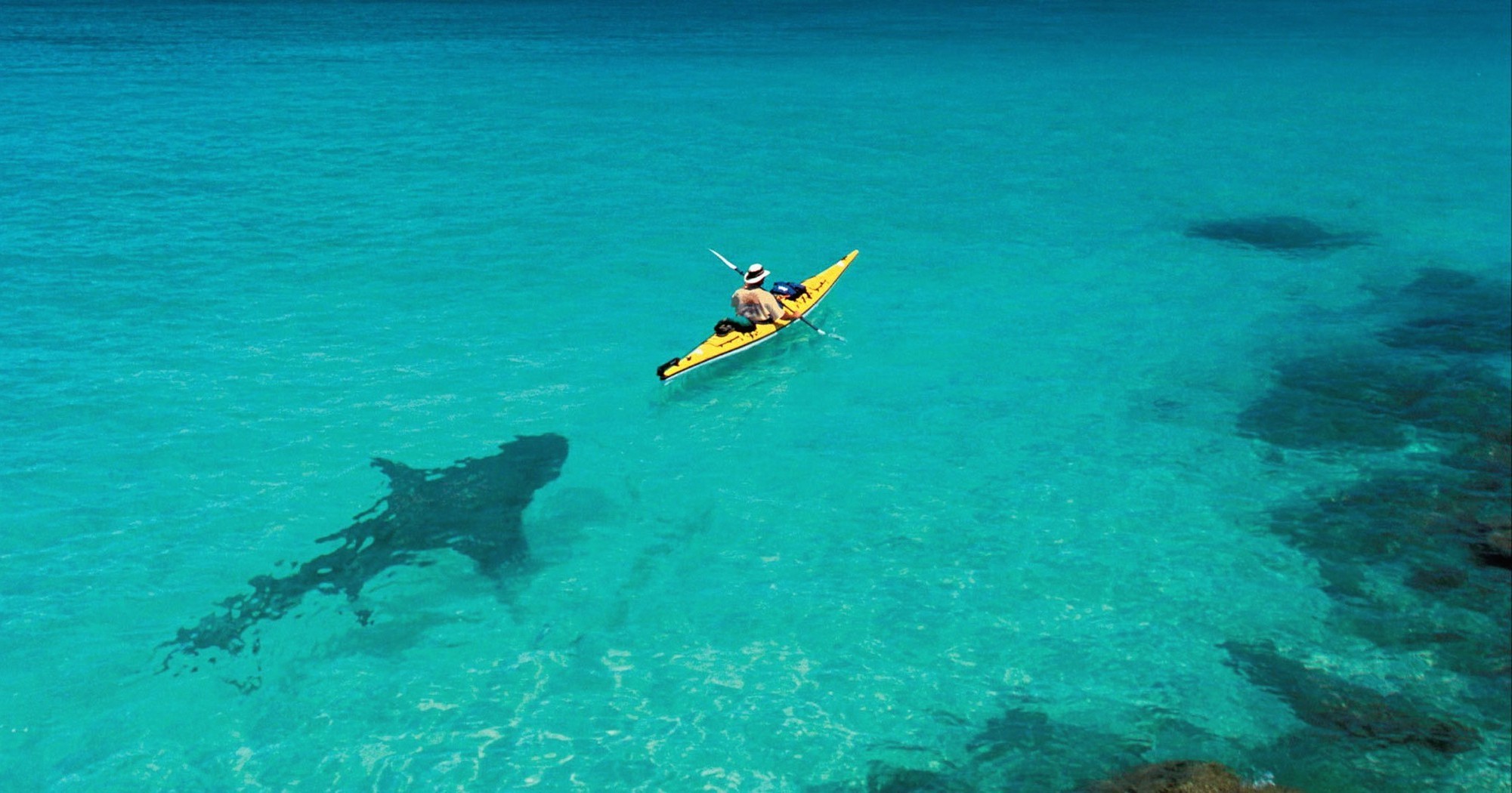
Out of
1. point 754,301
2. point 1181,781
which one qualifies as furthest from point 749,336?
point 1181,781

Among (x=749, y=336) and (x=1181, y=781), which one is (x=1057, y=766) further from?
(x=749, y=336)

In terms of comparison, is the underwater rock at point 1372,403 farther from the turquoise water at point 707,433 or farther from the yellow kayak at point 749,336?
the yellow kayak at point 749,336

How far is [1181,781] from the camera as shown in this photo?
43.0 ft

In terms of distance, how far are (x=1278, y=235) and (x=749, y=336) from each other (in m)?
18.9

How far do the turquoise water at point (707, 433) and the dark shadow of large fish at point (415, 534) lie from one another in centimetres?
34

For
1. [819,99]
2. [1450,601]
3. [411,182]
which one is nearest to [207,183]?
[411,182]

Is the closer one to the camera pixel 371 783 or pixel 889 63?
pixel 371 783

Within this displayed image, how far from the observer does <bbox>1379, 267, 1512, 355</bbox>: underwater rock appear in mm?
25594

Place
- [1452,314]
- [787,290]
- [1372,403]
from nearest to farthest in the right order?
[1372,403], [787,290], [1452,314]

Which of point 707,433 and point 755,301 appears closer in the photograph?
point 707,433

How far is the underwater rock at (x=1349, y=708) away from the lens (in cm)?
1430

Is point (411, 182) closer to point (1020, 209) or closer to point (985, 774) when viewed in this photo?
point (1020, 209)

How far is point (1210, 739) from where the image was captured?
14.4m

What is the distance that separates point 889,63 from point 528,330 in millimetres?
35211
